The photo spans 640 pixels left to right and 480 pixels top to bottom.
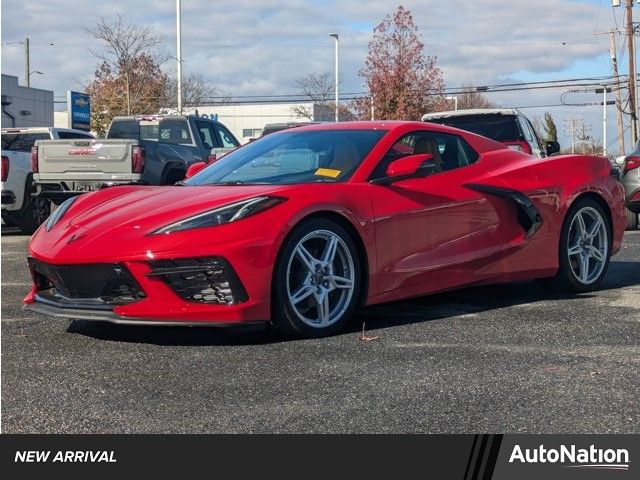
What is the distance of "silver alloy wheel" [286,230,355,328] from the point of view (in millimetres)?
5441

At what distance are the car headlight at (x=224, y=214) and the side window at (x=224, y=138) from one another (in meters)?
11.0

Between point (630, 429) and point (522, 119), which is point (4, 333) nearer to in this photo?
point (630, 429)

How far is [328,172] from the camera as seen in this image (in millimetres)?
5953

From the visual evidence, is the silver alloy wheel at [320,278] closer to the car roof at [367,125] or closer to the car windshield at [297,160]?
the car windshield at [297,160]

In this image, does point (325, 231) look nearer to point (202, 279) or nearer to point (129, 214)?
point (202, 279)

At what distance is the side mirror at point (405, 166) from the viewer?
5.91 m

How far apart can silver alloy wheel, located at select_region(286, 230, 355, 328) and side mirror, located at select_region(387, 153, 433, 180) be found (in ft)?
2.04

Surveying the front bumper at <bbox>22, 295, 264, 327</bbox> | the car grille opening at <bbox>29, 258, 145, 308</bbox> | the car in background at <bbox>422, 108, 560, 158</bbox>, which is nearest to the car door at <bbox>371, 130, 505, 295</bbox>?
the front bumper at <bbox>22, 295, 264, 327</bbox>

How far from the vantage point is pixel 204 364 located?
15.7ft

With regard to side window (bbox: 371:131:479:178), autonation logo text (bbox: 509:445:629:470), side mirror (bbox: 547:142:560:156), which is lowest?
autonation logo text (bbox: 509:445:629:470)

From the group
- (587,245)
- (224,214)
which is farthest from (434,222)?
(587,245)

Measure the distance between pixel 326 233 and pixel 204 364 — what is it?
1.18 m

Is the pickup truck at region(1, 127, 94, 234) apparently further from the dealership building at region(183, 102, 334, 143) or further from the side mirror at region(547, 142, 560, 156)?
the dealership building at region(183, 102, 334, 143)

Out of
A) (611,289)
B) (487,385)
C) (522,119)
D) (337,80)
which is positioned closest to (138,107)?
(337,80)
